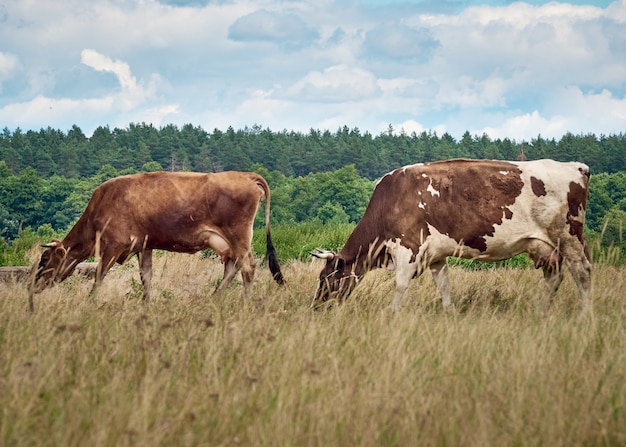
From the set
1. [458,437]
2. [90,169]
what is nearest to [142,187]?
[458,437]

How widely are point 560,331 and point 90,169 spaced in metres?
139

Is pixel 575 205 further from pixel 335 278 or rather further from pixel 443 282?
pixel 335 278

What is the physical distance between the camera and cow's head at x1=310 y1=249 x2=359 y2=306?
9.73 meters

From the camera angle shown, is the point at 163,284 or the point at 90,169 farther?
the point at 90,169

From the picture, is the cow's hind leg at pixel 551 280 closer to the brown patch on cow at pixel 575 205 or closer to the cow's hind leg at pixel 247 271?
the brown patch on cow at pixel 575 205

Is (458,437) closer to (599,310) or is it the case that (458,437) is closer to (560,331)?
(560,331)

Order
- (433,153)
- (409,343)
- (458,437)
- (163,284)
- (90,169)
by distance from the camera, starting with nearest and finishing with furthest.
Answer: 1. (458,437)
2. (409,343)
3. (163,284)
4. (90,169)
5. (433,153)

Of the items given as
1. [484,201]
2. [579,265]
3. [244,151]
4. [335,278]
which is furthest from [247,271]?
[244,151]

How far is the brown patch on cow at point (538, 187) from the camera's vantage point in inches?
373

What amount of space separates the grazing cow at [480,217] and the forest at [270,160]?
9304 cm

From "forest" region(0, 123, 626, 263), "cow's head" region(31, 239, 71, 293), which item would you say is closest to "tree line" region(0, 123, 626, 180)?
"forest" region(0, 123, 626, 263)

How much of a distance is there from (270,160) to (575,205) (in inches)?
5657

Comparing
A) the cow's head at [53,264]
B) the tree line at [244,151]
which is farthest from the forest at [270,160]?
the cow's head at [53,264]

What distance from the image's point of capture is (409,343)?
6.62 m
